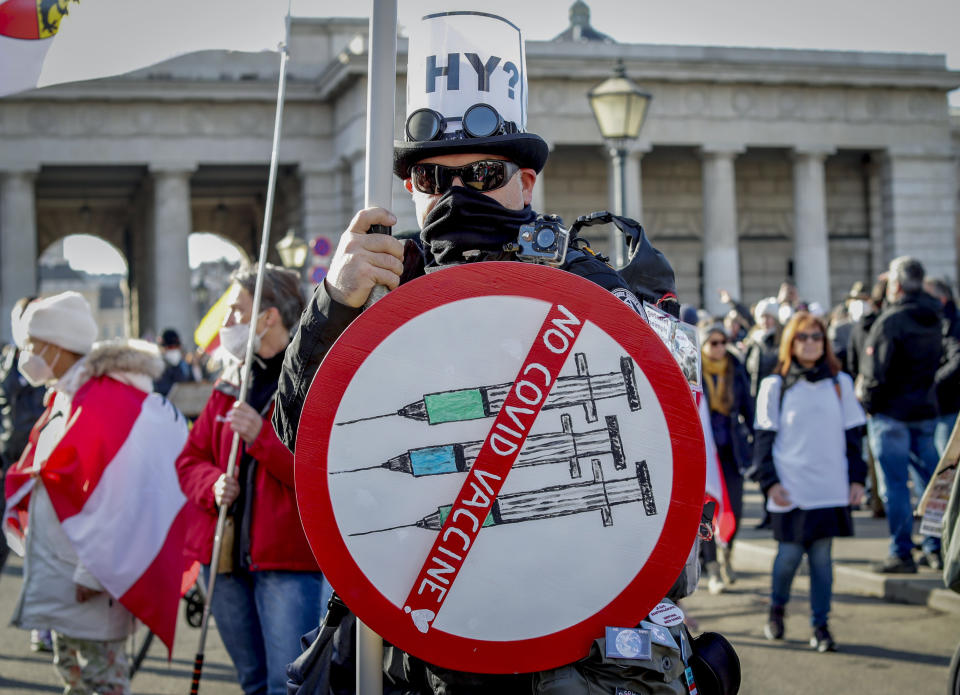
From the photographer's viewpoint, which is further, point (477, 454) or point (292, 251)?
point (292, 251)

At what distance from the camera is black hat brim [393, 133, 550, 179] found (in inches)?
85.9

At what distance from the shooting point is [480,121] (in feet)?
7.22

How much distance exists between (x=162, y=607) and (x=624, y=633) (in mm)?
3089

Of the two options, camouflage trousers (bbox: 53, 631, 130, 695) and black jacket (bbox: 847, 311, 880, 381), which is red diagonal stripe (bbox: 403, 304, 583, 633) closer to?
camouflage trousers (bbox: 53, 631, 130, 695)

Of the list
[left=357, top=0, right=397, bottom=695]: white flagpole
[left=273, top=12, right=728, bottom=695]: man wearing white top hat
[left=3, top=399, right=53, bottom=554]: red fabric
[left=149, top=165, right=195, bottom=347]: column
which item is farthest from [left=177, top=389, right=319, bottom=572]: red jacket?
[left=149, top=165, right=195, bottom=347]: column

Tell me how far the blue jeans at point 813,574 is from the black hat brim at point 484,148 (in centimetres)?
471

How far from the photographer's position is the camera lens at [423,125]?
2.21 m

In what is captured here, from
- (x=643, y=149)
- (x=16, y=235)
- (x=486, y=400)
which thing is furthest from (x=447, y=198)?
(x=16, y=235)

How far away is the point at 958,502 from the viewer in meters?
3.83

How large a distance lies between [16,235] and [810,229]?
2373cm

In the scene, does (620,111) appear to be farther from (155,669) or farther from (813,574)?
(155,669)

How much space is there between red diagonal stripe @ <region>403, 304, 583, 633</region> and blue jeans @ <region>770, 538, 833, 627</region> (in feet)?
16.1

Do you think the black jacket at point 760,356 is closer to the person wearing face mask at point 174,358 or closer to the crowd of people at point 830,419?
the crowd of people at point 830,419

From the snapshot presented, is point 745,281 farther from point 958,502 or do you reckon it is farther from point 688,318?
point 958,502
